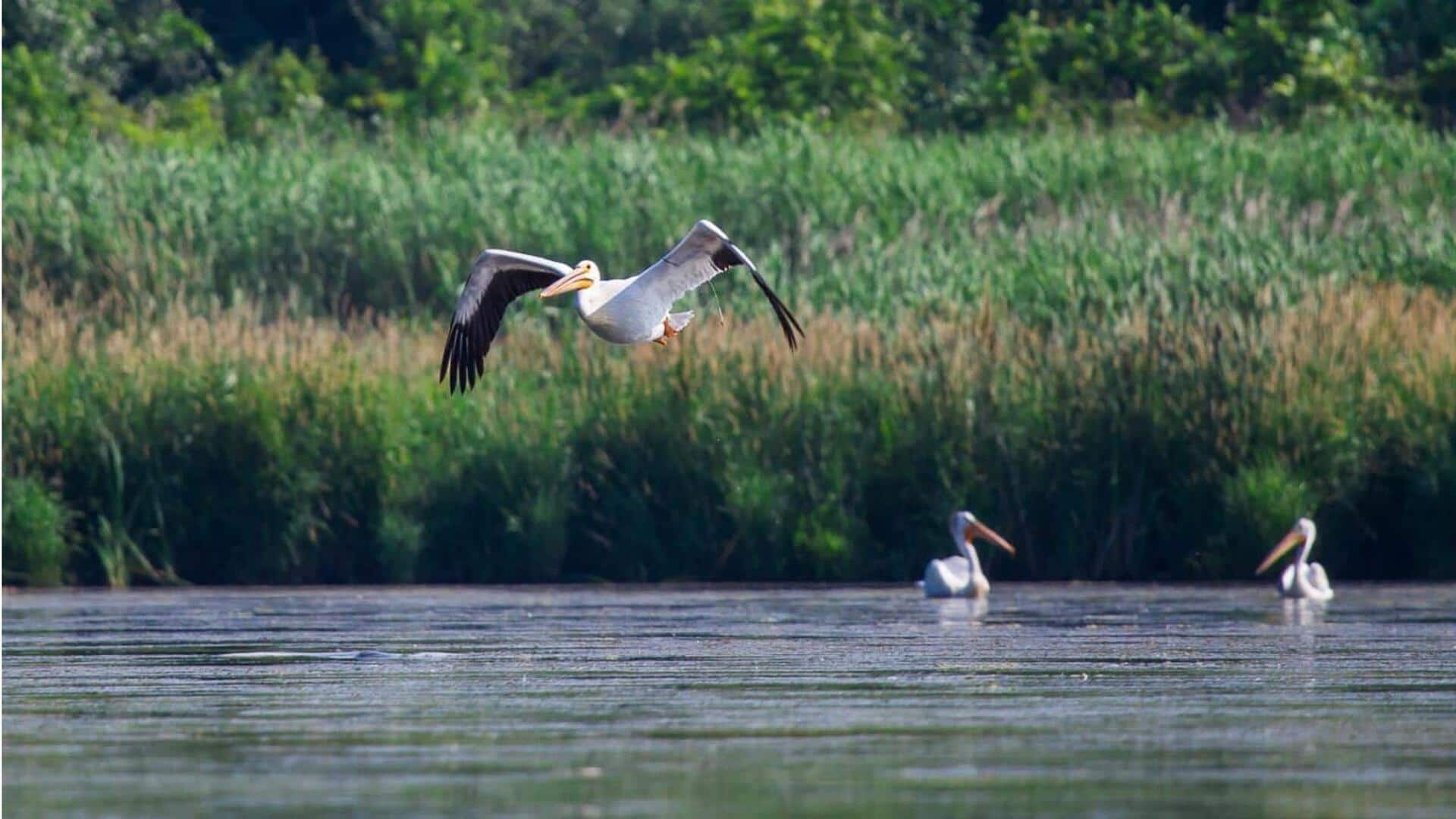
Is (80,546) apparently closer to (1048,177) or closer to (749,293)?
(749,293)

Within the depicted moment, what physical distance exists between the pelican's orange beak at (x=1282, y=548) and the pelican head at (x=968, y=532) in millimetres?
1353

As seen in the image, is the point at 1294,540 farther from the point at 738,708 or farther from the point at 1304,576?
the point at 738,708

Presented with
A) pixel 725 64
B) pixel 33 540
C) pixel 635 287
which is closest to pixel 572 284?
pixel 635 287

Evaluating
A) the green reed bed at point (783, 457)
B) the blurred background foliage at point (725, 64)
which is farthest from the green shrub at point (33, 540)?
the blurred background foliage at point (725, 64)

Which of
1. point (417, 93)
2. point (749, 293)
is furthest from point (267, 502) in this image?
point (417, 93)

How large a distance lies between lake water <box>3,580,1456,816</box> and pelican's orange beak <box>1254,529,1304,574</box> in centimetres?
88

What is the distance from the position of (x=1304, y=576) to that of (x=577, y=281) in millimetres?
4466

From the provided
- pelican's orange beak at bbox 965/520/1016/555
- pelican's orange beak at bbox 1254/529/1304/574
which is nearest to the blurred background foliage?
pelican's orange beak at bbox 1254/529/1304/574

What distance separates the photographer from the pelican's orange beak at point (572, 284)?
11.7 m

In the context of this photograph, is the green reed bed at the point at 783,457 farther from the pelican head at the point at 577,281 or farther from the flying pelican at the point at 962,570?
the pelican head at the point at 577,281

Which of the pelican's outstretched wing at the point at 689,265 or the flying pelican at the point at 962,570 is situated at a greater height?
the pelican's outstretched wing at the point at 689,265

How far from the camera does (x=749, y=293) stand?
1967 cm

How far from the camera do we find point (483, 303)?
1253 centimetres

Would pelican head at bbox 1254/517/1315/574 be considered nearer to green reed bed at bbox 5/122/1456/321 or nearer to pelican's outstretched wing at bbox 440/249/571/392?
pelican's outstretched wing at bbox 440/249/571/392
